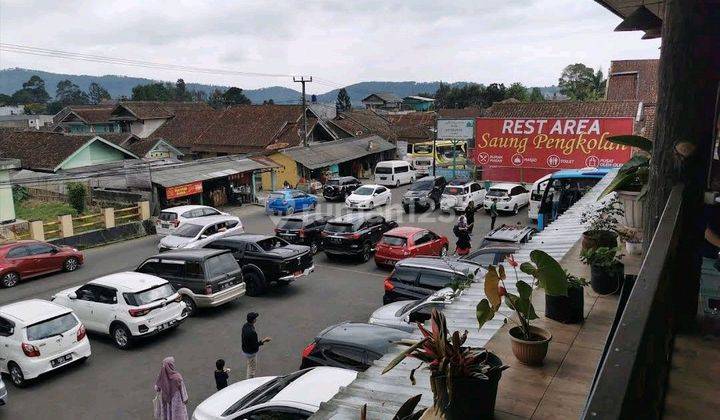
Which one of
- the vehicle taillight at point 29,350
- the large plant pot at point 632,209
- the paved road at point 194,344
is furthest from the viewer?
the vehicle taillight at point 29,350

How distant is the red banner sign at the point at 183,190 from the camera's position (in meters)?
24.6

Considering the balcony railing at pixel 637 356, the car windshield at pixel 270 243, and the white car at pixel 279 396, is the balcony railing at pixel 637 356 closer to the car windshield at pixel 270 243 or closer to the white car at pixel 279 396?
the white car at pixel 279 396

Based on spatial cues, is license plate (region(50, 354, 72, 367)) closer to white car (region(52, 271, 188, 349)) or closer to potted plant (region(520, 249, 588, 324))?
white car (region(52, 271, 188, 349))

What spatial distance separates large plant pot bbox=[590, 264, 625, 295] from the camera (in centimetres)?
566

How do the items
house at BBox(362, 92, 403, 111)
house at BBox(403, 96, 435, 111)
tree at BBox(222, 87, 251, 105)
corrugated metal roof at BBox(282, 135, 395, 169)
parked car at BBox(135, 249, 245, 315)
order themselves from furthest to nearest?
1. house at BBox(362, 92, 403, 111)
2. house at BBox(403, 96, 435, 111)
3. tree at BBox(222, 87, 251, 105)
4. corrugated metal roof at BBox(282, 135, 395, 169)
5. parked car at BBox(135, 249, 245, 315)

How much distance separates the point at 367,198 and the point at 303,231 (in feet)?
28.6

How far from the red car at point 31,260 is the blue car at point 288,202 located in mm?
10687

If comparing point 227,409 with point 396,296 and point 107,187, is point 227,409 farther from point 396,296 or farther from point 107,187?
point 107,187

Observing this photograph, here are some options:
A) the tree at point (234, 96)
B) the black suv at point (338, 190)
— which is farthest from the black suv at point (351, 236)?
the tree at point (234, 96)

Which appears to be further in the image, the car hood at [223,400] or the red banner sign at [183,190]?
the red banner sign at [183,190]

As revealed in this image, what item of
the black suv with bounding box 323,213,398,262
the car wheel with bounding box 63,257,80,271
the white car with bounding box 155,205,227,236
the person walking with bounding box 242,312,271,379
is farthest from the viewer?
the white car with bounding box 155,205,227,236

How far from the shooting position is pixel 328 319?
12.7 m

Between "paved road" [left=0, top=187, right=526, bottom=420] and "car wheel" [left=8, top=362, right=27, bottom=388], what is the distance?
0.40 feet

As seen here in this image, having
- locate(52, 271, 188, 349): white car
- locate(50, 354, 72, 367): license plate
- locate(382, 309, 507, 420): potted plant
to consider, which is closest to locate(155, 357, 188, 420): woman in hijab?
locate(50, 354, 72, 367): license plate
